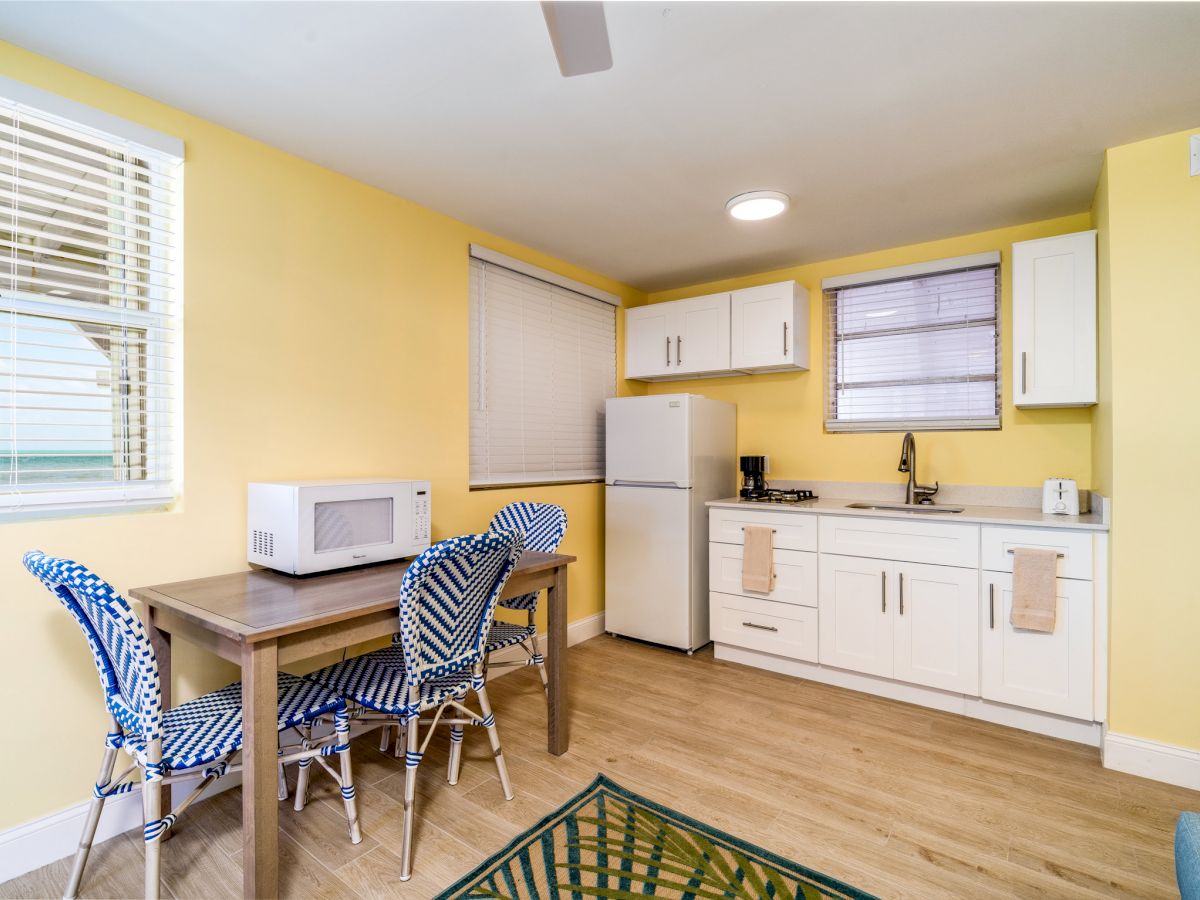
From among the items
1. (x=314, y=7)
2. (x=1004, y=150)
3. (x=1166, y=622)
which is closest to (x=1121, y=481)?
(x=1166, y=622)

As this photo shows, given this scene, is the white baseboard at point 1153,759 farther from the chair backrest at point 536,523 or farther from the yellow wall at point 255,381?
the yellow wall at point 255,381

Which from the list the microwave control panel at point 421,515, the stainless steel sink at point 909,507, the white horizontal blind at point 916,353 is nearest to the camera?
the microwave control panel at point 421,515

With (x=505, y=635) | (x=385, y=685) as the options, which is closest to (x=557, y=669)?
(x=505, y=635)

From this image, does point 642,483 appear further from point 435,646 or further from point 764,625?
point 435,646

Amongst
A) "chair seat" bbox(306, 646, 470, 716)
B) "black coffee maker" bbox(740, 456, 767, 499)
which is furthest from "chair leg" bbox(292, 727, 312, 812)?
"black coffee maker" bbox(740, 456, 767, 499)

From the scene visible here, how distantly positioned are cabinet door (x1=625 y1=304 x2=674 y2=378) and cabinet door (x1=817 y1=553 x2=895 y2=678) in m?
1.71

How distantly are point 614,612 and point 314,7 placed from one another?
3.38 metres

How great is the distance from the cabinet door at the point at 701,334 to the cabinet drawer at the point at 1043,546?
69.3 inches

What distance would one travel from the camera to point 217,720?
5.61 ft

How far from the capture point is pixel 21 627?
1.80 meters

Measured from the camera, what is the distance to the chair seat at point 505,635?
8.16ft

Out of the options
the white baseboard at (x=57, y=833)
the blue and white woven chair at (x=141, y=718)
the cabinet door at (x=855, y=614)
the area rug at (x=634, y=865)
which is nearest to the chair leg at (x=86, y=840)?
the blue and white woven chair at (x=141, y=718)

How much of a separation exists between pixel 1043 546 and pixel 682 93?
2.40 m

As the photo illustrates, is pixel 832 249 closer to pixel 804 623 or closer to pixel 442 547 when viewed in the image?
pixel 804 623
